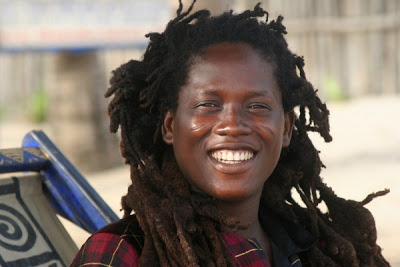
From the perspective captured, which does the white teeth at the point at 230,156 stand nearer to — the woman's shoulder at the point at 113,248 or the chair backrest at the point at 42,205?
the woman's shoulder at the point at 113,248

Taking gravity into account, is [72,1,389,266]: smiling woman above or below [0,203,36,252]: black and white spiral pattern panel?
above

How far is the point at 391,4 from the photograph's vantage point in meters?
13.2

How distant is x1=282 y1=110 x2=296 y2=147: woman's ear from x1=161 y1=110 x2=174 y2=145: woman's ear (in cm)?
36

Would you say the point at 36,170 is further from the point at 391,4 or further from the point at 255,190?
the point at 391,4

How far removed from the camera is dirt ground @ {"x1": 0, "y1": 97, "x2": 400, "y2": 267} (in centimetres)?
644

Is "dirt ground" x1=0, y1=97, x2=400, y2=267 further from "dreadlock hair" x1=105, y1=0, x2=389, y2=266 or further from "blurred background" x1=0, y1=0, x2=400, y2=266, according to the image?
"dreadlock hair" x1=105, y1=0, x2=389, y2=266

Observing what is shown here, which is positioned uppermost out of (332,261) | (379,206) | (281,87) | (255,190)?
(281,87)

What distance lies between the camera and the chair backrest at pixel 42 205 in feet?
8.34

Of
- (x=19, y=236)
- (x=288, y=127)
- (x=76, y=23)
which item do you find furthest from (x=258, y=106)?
(x=76, y=23)

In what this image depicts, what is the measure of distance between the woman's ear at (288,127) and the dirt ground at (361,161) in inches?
126

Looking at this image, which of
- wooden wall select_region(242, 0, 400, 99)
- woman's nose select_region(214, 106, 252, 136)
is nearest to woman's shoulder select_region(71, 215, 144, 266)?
woman's nose select_region(214, 106, 252, 136)

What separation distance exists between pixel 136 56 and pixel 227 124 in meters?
9.19

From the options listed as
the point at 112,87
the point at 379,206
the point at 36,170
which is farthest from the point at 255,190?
the point at 379,206

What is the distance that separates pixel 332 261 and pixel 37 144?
3.67 feet
